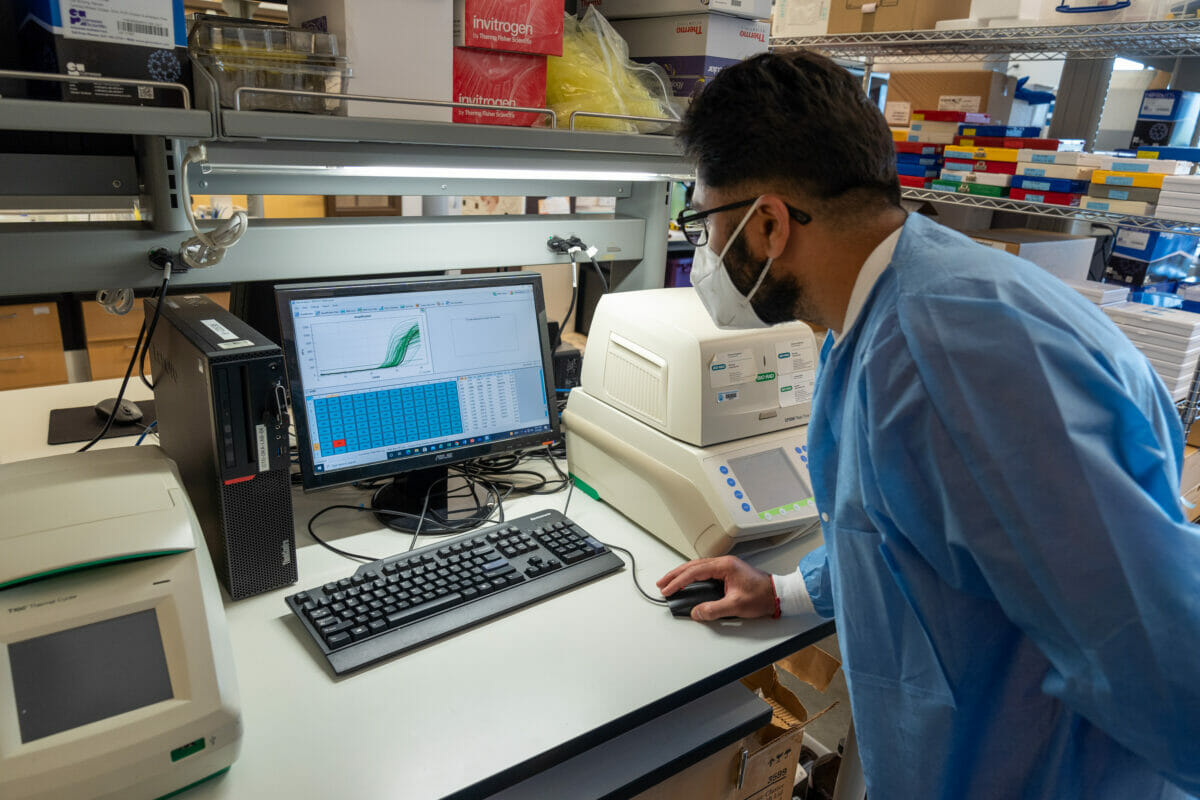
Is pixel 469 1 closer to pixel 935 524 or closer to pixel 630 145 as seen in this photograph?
pixel 630 145

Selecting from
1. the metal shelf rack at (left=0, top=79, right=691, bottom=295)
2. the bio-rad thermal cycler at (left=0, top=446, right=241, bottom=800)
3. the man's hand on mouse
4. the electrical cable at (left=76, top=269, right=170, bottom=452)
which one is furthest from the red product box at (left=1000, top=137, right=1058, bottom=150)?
the bio-rad thermal cycler at (left=0, top=446, right=241, bottom=800)

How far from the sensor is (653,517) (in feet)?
4.51

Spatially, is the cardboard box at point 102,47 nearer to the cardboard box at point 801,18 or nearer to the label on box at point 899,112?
the cardboard box at point 801,18

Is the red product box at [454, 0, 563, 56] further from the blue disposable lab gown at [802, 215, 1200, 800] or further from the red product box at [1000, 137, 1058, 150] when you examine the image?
the red product box at [1000, 137, 1058, 150]


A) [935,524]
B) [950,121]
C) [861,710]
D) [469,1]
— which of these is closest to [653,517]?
[861,710]

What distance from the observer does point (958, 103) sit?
8.39ft

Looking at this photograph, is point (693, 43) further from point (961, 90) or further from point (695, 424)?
point (961, 90)

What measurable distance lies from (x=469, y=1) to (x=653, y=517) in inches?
36.9

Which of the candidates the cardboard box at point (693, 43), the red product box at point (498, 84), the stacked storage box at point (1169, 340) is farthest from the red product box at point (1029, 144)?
the red product box at point (498, 84)

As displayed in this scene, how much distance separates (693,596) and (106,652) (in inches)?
29.9

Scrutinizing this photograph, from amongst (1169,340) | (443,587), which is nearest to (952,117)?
(1169,340)

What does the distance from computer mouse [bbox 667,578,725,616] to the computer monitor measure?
44cm

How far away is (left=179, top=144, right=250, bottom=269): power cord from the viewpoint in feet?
3.69

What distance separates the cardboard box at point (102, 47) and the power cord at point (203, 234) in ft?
0.39
